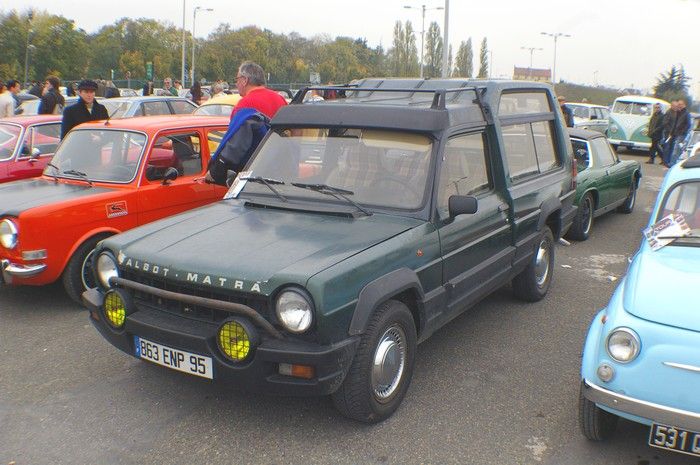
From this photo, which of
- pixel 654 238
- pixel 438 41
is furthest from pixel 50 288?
pixel 438 41

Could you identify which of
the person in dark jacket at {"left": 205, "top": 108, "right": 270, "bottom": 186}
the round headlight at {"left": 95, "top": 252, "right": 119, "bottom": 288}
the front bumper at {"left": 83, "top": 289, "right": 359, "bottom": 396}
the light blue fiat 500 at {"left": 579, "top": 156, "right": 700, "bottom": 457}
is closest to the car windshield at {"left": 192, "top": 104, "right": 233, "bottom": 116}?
the person in dark jacket at {"left": 205, "top": 108, "right": 270, "bottom": 186}

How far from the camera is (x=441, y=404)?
13.7 feet

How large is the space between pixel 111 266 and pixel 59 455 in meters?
1.18

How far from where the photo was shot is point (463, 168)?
4.81 meters

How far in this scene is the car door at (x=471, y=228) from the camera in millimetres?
4453

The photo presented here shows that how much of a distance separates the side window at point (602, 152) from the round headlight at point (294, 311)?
23.8ft

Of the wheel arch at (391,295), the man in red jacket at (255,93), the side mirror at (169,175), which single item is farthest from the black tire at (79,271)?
the wheel arch at (391,295)

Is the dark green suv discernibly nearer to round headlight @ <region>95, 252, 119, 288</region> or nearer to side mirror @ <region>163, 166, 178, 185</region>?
round headlight @ <region>95, 252, 119, 288</region>

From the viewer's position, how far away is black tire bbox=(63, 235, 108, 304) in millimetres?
5820

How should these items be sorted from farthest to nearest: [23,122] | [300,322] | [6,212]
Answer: [23,122] < [6,212] < [300,322]

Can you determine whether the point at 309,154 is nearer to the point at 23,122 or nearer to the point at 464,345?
the point at 464,345

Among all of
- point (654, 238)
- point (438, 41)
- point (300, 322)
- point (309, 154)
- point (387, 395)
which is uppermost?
point (438, 41)

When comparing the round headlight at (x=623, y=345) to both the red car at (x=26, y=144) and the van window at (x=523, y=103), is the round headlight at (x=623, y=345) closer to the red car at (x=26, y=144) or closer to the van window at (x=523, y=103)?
the van window at (x=523, y=103)

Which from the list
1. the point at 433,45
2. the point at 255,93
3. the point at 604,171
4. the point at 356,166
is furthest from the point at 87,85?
the point at 433,45
